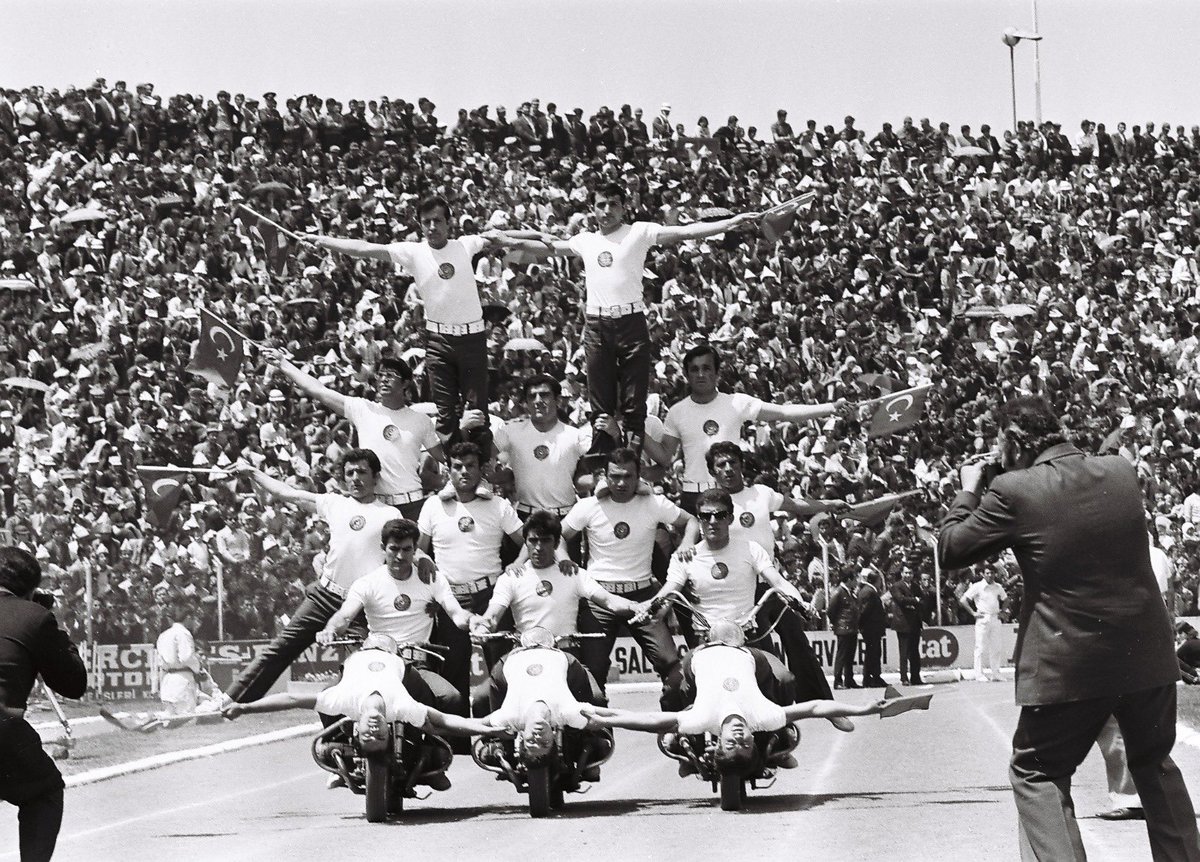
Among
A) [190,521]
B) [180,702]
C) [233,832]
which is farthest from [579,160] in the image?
[233,832]

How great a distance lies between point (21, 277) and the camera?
29375 mm

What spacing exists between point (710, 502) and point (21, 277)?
1968 cm

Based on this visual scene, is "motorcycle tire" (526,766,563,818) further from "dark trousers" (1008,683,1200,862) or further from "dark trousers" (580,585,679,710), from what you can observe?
"dark trousers" (1008,683,1200,862)

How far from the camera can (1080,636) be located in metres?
7.48

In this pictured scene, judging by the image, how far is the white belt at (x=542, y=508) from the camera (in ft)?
44.9

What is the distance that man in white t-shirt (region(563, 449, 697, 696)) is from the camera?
13.0 m

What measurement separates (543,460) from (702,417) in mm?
1188

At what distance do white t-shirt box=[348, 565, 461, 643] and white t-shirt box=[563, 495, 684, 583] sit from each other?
1152 millimetres

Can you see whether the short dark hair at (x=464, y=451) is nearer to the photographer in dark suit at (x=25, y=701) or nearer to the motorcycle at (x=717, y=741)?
the motorcycle at (x=717, y=741)

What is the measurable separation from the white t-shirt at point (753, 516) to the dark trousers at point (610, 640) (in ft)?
2.80

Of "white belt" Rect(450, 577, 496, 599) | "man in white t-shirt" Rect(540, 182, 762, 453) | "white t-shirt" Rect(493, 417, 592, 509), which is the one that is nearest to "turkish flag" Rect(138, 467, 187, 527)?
"white t-shirt" Rect(493, 417, 592, 509)

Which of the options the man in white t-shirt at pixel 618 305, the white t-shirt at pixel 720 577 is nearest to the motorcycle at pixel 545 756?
the white t-shirt at pixel 720 577

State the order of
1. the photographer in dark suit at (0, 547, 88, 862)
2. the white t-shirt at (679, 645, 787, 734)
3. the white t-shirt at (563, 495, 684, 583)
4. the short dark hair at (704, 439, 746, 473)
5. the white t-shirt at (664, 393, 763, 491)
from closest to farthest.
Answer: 1. the photographer in dark suit at (0, 547, 88, 862)
2. the white t-shirt at (679, 645, 787, 734)
3. the short dark hair at (704, 439, 746, 473)
4. the white t-shirt at (563, 495, 684, 583)
5. the white t-shirt at (664, 393, 763, 491)

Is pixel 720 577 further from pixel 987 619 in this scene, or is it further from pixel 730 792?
pixel 987 619
